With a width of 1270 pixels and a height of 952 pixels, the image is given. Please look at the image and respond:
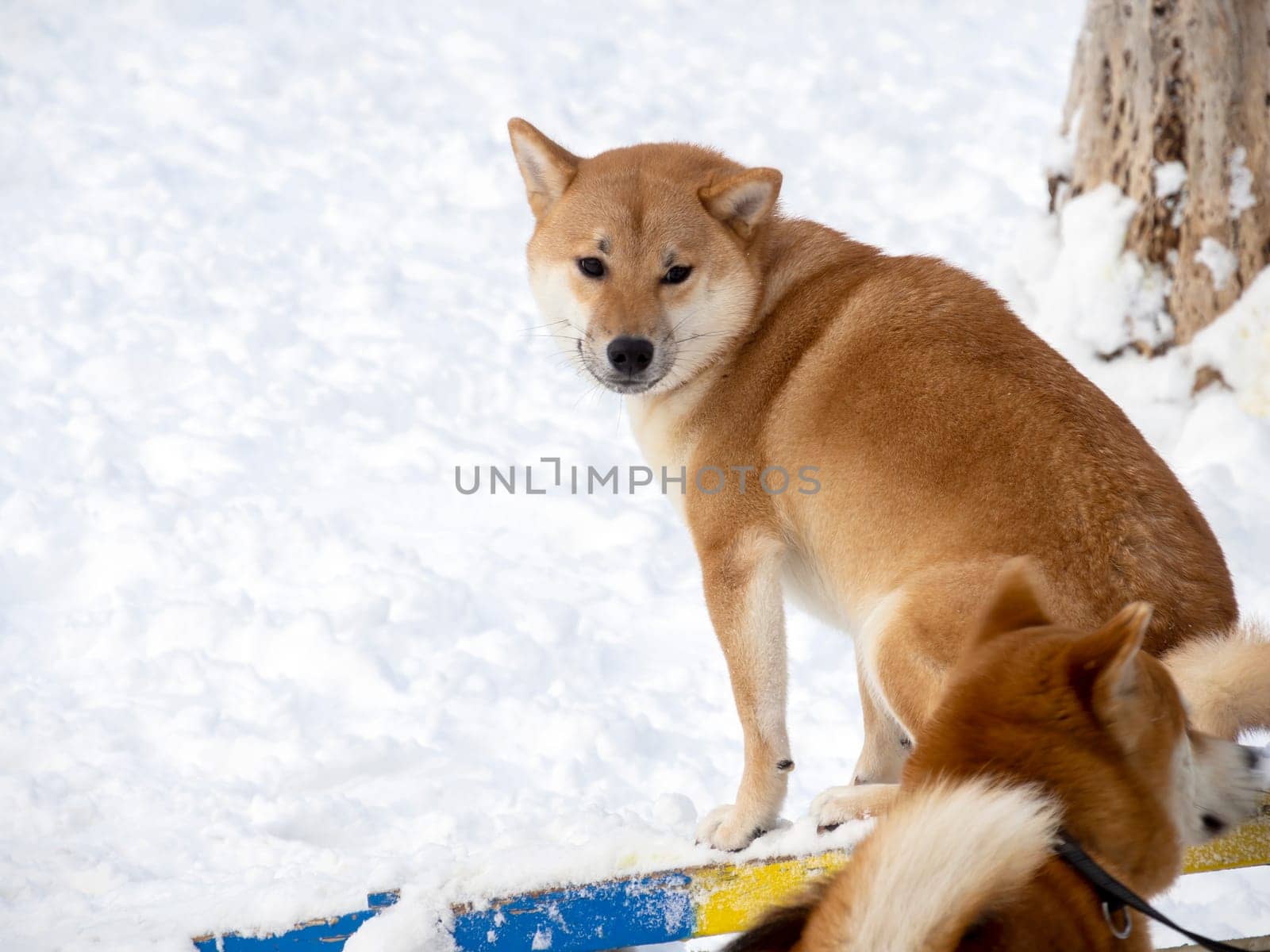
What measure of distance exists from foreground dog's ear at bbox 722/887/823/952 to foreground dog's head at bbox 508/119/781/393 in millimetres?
1699

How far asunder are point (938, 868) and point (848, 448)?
1.40 metres

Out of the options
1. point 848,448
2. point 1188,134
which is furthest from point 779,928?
point 1188,134

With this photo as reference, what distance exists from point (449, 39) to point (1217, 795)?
855 centimetres

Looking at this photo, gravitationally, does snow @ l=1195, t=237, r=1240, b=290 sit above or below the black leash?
above

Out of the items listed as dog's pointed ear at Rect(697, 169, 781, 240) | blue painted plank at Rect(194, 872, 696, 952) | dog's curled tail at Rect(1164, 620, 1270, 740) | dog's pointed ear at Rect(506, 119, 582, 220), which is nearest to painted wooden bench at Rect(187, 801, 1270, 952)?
blue painted plank at Rect(194, 872, 696, 952)

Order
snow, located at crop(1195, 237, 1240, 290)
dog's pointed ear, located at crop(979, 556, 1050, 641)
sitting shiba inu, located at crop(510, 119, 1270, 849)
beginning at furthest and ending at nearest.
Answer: snow, located at crop(1195, 237, 1240, 290), sitting shiba inu, located at crop(510, 119, 1270, 849), dog's pointed ear, located at crop(979, 556, 1050, 641)

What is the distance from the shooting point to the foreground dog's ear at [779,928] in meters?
1.76

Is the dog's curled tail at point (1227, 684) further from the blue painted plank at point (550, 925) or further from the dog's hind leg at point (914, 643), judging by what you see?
the blue painted plank at point (550, 925)

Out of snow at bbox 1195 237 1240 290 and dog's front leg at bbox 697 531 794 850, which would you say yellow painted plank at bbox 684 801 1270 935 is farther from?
snow at bbox 1195 237 1240 290

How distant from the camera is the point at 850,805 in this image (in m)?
2.63

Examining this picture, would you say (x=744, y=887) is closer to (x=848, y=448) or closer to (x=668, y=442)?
(x=848, y=448)

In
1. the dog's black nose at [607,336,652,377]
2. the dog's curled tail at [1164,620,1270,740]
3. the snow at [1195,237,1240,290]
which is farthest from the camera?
the snow at [1195,237,1240,290]

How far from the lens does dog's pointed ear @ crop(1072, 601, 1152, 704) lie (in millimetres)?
1593

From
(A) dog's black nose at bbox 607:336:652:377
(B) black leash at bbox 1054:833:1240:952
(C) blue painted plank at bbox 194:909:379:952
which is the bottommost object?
(C) blue painted plank at bbox 194:909:379:952
